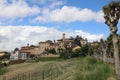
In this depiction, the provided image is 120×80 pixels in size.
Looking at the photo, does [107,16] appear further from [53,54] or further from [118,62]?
[53,54]

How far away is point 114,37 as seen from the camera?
18984mm

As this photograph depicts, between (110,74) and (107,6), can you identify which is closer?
(107,6)

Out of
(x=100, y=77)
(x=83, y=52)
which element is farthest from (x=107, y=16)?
(x=83, y=52)

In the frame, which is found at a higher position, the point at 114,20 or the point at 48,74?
the point at 114,20

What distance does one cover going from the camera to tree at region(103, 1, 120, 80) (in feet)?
61.9

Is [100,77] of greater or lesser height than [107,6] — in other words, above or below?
below

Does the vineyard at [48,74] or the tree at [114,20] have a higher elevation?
the tree at [114,20]

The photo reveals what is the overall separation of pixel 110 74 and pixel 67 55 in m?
130

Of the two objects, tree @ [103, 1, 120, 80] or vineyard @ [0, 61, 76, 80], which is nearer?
tree @ [103, 1, 120, 80]

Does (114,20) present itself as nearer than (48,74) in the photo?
Yes

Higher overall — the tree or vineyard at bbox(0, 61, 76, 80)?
the tree

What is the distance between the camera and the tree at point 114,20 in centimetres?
1888

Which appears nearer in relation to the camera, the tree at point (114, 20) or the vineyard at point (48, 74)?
the tree at point (114, 20)

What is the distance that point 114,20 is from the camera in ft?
61.7
